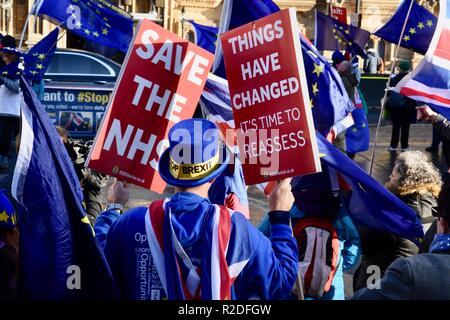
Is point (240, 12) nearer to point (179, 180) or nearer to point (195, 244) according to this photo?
point (179, 180)

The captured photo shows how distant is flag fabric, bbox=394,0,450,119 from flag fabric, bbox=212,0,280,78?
58.3 inches

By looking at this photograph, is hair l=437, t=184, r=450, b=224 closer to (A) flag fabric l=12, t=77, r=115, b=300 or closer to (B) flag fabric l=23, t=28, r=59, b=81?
(A) flag fabric l=12, t=77, r=115, b=300

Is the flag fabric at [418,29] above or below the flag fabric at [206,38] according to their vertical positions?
above

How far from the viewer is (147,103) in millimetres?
4809

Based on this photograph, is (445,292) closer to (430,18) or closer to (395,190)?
(395,190)

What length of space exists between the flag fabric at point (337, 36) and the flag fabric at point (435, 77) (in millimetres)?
6333

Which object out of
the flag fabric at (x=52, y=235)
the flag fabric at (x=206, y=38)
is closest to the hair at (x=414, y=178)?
the flag fabric at (x=52, y=235)

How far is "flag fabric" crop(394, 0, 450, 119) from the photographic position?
654 centimetres

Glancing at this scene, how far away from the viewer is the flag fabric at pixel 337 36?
13242 millimetres

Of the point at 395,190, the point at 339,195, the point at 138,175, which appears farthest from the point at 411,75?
the point at 138,175

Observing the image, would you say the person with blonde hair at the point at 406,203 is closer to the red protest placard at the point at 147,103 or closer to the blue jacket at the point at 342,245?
the blue jacket at the point at 342,245

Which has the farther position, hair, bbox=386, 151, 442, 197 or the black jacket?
hair, bbox=386, 151, 442, 197

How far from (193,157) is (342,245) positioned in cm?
149

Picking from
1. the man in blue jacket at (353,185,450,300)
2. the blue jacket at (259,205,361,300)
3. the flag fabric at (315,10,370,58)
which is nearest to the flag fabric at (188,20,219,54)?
the flag fabric at (315,10,370,58)
